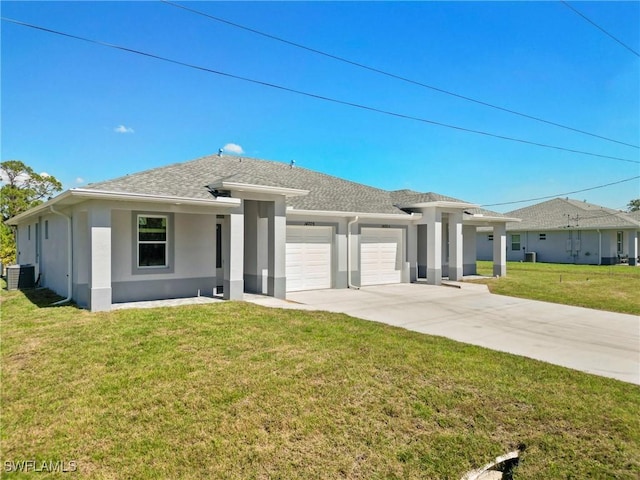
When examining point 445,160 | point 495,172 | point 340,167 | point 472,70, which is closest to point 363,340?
point 472,70

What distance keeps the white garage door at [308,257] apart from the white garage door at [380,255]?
1.92 meters

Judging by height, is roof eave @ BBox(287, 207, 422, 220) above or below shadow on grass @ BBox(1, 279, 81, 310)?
above

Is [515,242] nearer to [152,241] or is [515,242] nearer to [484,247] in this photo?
[484,247]

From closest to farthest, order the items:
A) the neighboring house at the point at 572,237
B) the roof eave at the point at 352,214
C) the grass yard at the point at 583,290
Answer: the grass yard at the point at 583,290
the roof eave at the point at 352,214
the neighboring house at the point at 572,237

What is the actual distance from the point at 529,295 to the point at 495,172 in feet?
52.3

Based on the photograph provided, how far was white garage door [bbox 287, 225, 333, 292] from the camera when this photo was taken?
1431 cm

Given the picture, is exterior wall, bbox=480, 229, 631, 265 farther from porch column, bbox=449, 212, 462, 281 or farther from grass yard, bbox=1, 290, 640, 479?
grass yard, bbox=1, 290, 640, 479

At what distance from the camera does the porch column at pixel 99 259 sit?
9.20 metres

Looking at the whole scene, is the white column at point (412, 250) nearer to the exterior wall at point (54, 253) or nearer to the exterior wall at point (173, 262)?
the exterior wall at point (173, 262)

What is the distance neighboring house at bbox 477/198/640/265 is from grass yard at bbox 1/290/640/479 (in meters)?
29.6

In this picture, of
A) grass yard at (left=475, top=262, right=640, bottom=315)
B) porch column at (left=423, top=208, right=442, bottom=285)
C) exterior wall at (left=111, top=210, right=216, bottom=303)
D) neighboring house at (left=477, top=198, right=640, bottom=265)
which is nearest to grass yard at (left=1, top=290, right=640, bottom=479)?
exterior wall at (left=111, top=210, right=216, bottom=303)

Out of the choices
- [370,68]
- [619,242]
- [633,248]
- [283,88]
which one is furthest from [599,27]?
[633,248]

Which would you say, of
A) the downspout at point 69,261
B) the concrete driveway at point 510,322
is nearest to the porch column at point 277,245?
the concrete driveway at point 510,322

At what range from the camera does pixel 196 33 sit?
959 cm
